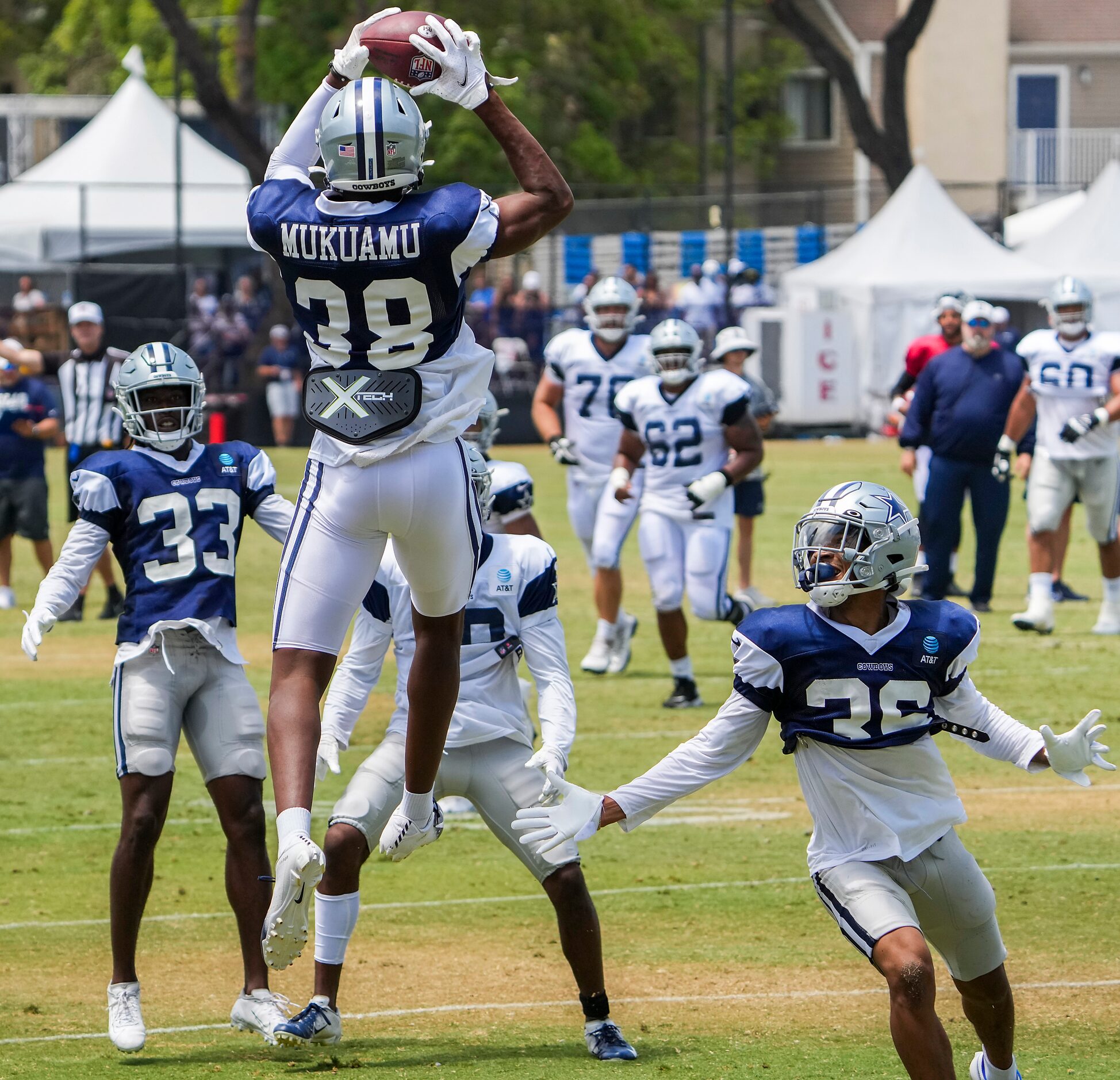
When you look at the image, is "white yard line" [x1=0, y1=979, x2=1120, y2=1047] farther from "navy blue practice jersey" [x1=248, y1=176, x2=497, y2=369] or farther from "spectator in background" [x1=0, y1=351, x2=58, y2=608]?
"spectator in background" [x1=0, y1=351, x2=58, y2=608]

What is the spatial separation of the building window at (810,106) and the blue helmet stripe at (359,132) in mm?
43189

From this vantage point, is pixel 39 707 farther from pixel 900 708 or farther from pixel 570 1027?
pixel 900 708

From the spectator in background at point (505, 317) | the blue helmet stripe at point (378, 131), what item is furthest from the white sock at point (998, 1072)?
the spectator in background at point (505, 317)

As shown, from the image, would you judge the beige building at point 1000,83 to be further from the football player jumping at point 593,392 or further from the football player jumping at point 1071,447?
the football player jumping at point 593,392

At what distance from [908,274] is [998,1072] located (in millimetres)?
25884

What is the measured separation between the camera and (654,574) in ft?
38.7

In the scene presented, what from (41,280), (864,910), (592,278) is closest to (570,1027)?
(864,910)

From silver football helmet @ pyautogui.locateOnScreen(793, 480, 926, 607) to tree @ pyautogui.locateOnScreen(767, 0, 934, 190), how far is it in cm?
3041

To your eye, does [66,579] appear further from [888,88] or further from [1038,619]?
[888,88]

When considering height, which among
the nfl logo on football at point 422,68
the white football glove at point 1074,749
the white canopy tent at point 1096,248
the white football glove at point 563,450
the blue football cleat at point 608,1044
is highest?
the white canopy tent at point 1096,248

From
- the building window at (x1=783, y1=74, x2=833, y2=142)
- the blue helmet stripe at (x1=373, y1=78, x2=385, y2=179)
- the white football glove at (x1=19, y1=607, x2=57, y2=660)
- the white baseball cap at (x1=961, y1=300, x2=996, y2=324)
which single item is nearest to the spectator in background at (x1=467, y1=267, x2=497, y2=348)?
the white baseball cap at (x1=961, y1=300, x2=996, y2=324)

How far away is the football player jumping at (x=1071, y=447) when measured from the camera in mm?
13750

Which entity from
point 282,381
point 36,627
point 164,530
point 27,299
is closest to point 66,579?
point 36,627

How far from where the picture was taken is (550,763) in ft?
18.8
